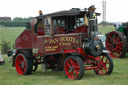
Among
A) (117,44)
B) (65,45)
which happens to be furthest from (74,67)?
(117,44)

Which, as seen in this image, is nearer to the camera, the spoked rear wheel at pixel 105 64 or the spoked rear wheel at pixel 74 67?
the spoked rear wheel at pixel 74 67

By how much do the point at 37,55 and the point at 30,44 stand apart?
53cm

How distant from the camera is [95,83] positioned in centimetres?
771

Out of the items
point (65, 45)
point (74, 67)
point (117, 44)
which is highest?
point (65, 45)

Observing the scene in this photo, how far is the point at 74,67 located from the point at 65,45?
0.84 meters

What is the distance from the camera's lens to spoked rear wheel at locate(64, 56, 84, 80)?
811 centimetres

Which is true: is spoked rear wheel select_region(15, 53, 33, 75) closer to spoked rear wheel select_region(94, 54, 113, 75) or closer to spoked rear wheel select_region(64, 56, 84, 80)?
spoked rear wheel select_region(64, 56, 84, 80)

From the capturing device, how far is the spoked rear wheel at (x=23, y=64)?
32.8 feet

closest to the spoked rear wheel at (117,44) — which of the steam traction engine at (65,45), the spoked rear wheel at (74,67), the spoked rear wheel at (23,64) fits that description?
the steam traction engine at (65,45)

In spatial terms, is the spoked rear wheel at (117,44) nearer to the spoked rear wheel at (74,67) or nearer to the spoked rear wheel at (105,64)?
the spoked rear wheel at (105,64)

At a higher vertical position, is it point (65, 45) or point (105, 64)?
point (65, 45)

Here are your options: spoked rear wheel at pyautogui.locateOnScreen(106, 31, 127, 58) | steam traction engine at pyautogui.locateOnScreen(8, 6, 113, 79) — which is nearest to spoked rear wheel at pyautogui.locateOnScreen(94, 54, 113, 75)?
steam traction engine at pyautogui.locateOnScreen(8, 6, 113, 79)

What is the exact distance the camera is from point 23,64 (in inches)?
401

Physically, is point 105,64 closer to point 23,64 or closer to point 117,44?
point 23,64
